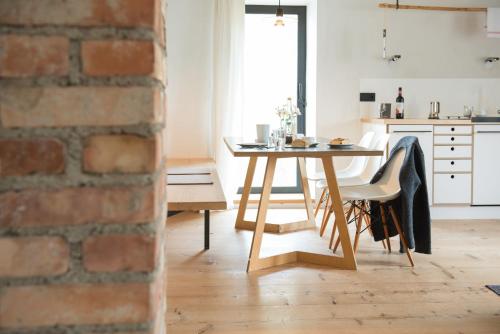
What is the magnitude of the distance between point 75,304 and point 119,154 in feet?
0.70

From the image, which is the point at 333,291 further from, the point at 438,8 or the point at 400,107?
the point at 438,8

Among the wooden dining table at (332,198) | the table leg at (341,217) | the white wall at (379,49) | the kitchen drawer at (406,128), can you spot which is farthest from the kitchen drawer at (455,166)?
the table leg at (341,217)

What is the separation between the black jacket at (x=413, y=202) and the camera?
12.1 feet

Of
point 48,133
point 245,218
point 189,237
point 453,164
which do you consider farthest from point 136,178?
point 453,164

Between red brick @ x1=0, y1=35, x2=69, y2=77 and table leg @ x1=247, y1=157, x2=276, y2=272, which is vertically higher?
red brick @ x1=0, y1=35, x2=69, y2=77

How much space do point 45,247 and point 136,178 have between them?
0.15m

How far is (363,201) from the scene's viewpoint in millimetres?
3945

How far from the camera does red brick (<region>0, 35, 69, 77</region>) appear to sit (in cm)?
81

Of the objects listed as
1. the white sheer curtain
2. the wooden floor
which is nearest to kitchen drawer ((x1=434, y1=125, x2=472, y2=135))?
the wooden floor

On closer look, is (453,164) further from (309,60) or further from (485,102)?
(309,60)

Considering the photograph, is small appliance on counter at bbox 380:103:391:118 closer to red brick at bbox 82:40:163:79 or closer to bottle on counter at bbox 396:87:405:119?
bottle on counter at bbox 396:87:405:119

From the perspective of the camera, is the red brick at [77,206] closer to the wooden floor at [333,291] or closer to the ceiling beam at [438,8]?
the wooden floor at [333,291]

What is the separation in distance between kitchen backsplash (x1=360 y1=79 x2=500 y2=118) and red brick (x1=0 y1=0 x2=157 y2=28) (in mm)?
5509

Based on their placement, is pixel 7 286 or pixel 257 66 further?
pixel 257 66
